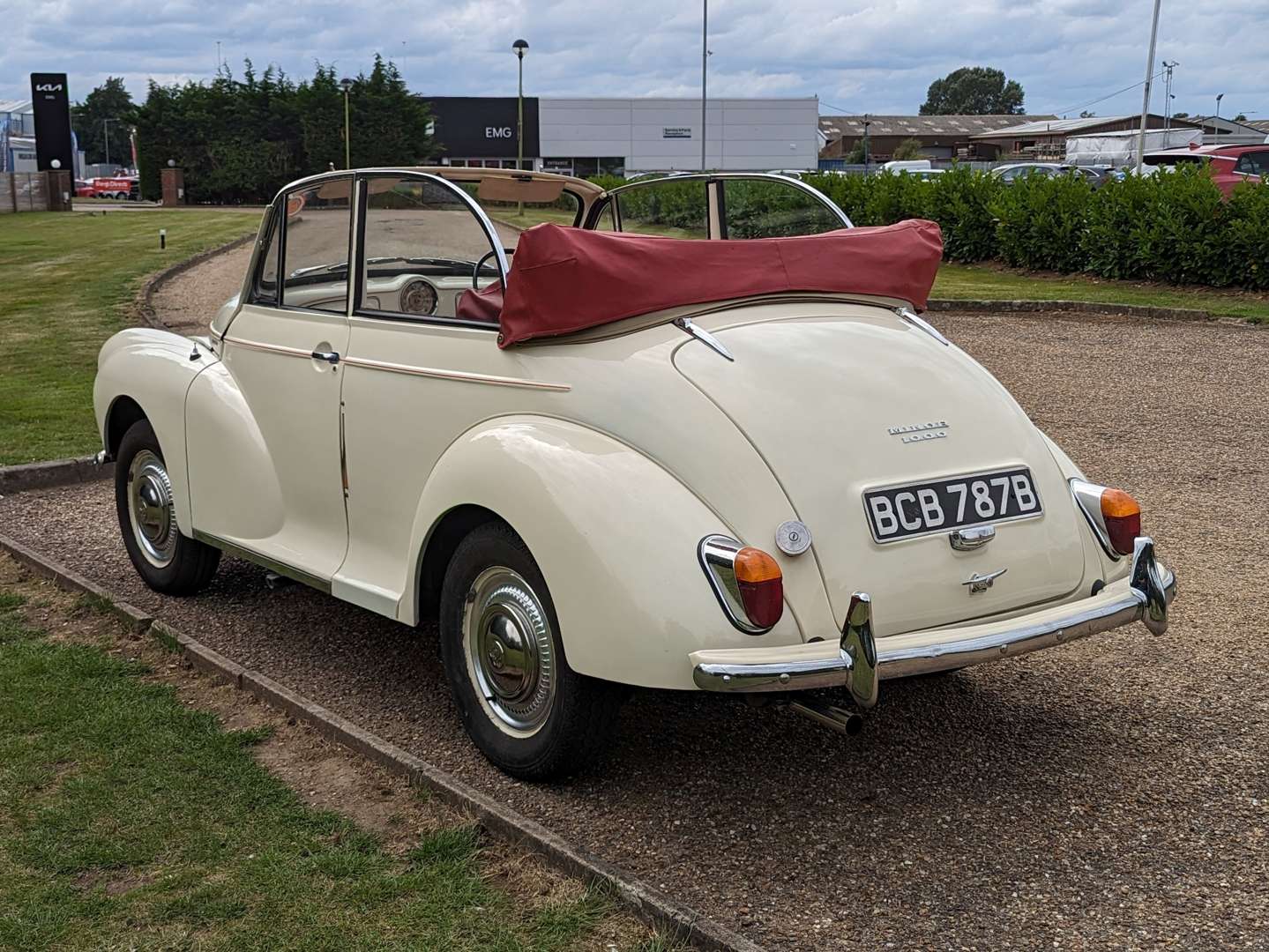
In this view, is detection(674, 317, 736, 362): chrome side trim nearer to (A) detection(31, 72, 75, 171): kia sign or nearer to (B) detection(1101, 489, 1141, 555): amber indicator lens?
(B) detection(1101, 489, 1141, 555): amber indicator lens

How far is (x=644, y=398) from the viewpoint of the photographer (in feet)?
12.2

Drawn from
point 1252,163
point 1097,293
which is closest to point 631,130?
point 1252,163

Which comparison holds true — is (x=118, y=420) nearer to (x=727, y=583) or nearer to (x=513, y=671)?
(x=513, y=671)

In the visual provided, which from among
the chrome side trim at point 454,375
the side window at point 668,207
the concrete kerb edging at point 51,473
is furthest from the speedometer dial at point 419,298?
the concrete kerb edging at point 51,473

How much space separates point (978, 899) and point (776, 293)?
1.90 meters

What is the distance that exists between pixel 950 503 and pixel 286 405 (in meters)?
2.49

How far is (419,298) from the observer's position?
15.8 feet

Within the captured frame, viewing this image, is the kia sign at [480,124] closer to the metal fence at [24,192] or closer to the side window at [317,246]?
the metal fence at [24,192]

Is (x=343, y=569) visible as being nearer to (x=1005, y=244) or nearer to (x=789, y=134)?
(x=1005, y=244)

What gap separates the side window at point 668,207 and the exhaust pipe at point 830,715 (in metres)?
2.23

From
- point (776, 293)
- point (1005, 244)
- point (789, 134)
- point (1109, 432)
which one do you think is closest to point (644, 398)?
point (776, 293)

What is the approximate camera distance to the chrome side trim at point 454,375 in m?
3.88

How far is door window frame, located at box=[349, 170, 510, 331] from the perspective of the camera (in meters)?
4.28

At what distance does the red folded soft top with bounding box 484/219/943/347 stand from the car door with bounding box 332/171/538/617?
0.20 metres
